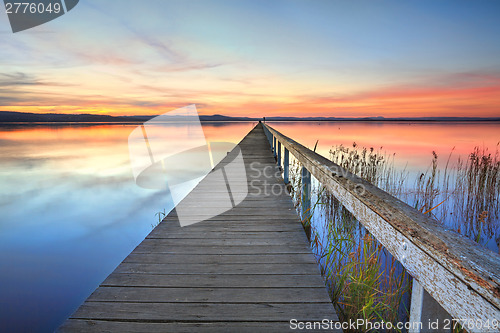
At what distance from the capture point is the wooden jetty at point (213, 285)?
4.81 ft

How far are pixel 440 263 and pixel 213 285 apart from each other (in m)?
1.51

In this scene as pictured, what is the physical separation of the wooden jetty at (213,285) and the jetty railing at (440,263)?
0.83 m

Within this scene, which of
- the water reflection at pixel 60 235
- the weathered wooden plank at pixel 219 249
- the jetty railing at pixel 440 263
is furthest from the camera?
the water reflection at pixel 60 235

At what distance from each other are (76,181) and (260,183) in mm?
9326

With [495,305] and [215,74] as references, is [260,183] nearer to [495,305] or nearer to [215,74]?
[495,305]

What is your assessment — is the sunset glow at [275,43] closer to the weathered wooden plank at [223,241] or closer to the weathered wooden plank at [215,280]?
the weathered wooden plank at [223,241]

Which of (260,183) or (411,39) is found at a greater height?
(411,39)

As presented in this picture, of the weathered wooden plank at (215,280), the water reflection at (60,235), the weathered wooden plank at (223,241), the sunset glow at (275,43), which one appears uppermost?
the sunset glow at (275,43)

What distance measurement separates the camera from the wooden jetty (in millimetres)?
1467

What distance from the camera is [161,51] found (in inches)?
782

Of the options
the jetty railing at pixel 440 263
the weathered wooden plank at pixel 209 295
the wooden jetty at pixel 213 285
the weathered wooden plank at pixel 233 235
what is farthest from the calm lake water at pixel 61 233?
the jetty railing at pixel 440 263

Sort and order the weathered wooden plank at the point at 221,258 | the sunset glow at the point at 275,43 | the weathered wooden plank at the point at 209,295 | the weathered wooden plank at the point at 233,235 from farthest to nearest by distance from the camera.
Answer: the sunset glow at the point at 275,43, the weathered wooden plank at the point at 233,235, the weathered wooden plank at the point at 221,258, the weathered wooden plank at the point at 209,295

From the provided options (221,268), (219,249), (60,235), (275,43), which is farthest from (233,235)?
(275,43)

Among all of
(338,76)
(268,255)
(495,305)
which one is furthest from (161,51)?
(495,305)
